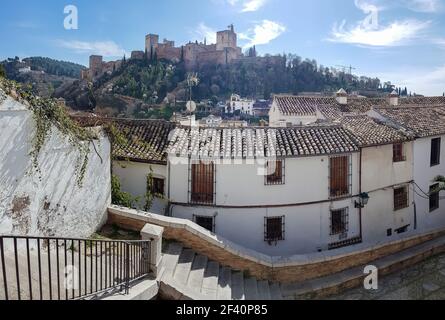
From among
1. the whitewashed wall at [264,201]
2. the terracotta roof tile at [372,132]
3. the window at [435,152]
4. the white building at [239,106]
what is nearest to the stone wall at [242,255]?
the whitewashed wall at [264,201]

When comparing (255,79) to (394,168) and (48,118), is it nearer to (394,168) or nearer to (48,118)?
(394,168)

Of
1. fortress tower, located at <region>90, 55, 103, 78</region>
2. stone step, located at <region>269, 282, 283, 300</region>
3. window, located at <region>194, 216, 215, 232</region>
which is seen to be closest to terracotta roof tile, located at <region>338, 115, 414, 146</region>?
window, located at <region>194, 216, 215, 232</region>

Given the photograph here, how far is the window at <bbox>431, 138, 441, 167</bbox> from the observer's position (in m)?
16.3

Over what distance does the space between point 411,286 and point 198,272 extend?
6.90 meters

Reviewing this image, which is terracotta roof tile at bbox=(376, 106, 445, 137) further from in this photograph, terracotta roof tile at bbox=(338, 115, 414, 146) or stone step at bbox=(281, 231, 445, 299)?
stone step at bbox=(281, 231, 445, 299)

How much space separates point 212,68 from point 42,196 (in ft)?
310

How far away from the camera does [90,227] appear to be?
879cm

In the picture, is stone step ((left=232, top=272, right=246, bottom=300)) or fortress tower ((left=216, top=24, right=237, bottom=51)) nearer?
stone step ((left=232, top=272, right=246, bottom=300))

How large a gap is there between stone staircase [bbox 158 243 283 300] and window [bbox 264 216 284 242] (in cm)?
273

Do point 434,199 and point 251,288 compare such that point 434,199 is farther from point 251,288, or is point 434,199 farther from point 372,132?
point 251,288

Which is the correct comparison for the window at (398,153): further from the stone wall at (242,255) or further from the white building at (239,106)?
the white building at (239,106)

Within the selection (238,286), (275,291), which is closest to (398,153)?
(275,291)

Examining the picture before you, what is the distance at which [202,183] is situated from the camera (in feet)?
40.3
